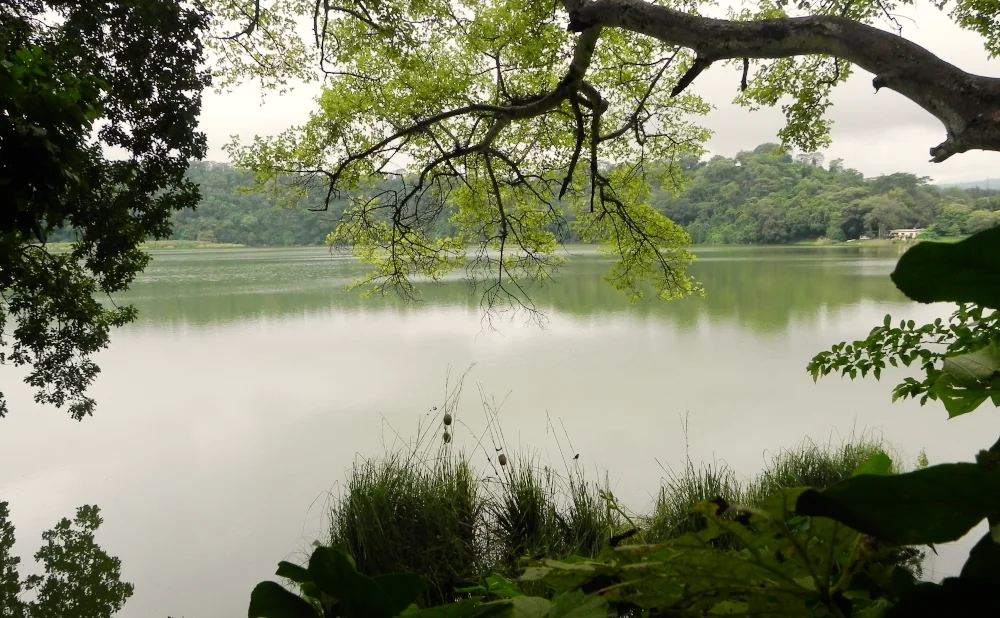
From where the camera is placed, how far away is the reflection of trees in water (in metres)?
11.3

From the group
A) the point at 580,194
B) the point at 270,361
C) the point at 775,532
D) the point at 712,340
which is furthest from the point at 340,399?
the point at 775,532

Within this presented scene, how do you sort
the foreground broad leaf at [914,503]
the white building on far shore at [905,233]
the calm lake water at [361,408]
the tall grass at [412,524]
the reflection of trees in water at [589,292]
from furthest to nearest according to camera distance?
the reflection of trees in water at [589,292] → the white building on far shore at [905,233] → the calm lake water at [361,408] → the tall grass at [412,524] → the foreground broad leaf at [914,503]

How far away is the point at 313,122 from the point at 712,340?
7.12 meters

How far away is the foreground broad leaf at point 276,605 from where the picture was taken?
28cm

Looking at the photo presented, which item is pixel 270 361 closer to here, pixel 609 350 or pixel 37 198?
pixel 609 350

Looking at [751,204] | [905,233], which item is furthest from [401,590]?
[751,204]

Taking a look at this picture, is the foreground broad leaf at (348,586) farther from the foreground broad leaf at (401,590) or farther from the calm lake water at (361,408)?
the calm lake water at (361,408)

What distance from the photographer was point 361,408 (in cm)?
697

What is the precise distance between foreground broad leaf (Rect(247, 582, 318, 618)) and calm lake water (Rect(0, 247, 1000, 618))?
3986 millimetres

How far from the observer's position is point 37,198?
1.33 meters

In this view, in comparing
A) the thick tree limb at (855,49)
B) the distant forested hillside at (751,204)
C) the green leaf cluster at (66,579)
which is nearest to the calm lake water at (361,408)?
the green leaf cluster at (66,579)

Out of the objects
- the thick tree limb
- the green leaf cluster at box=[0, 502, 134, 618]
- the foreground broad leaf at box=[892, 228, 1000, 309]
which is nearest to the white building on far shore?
the thick tree limb

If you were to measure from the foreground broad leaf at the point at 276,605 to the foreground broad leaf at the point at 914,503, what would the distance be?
234 millimetres

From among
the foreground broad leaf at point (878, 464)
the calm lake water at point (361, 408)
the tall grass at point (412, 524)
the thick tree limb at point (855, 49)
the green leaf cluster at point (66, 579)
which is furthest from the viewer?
the calm lake water at point (361, 408)
